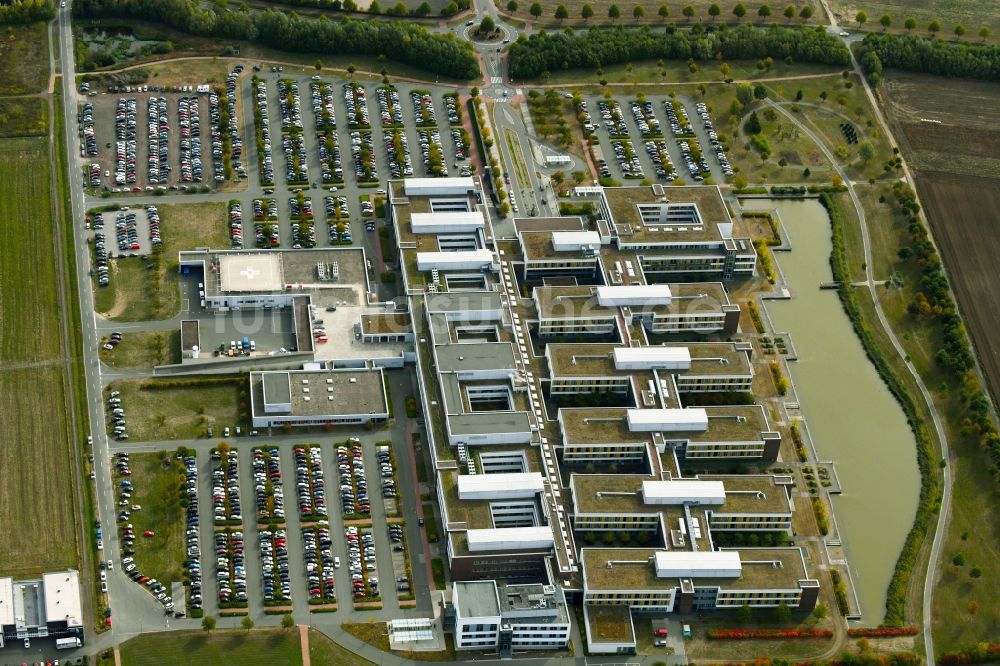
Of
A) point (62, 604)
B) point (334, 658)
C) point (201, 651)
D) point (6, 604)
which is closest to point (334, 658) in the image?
point (334, 658)

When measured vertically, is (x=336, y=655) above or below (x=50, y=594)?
below

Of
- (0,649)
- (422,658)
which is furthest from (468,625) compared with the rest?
(0,649)

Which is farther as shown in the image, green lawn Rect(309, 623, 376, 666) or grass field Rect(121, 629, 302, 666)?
green lawn Rect(309, 623, 376, 666)

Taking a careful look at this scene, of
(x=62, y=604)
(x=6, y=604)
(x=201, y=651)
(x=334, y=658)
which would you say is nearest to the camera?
(x=6, y=604)

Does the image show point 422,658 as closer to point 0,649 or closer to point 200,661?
point 200,661

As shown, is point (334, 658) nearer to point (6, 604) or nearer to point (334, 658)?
point (334, 658)

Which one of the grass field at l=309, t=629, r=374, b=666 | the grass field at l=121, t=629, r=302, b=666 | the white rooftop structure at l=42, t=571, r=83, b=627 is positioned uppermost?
the white rooftop structure at l=42, t=571, r=83, b=627

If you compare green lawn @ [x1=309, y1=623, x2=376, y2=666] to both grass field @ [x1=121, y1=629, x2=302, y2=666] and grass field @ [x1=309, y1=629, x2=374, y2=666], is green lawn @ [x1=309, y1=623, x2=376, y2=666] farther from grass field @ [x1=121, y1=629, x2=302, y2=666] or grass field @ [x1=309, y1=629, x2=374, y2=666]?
grass field @ [x1=121, y1=629, x2=302, y2=666]

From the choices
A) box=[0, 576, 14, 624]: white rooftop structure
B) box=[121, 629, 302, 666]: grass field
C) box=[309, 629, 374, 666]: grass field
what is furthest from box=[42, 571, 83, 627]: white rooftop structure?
box=[309, 629, 374, 666]: grass field

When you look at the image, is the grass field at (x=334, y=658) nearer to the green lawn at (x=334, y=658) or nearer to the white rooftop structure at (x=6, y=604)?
the green lawn at (x=334, y=658)
